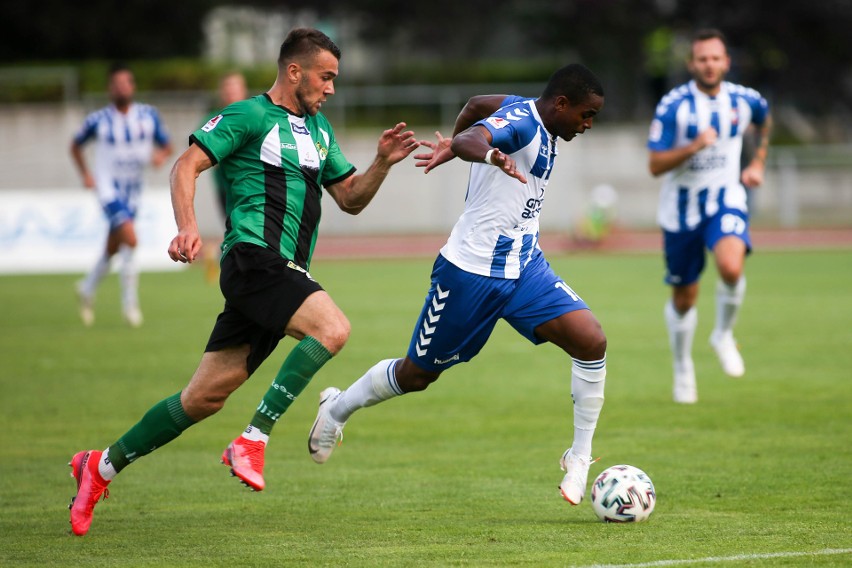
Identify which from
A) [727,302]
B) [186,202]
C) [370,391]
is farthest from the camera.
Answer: [727,302]

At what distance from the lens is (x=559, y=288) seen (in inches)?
259

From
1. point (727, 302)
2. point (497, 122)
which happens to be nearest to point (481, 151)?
point (497, 122)

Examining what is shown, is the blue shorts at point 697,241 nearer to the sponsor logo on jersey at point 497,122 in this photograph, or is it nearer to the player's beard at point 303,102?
the sponsor logo on jersey at point 497,122

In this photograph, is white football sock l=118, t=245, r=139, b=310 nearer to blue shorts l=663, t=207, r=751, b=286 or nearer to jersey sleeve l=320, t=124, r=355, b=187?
blue shorts l=663, t=207, r=751, b=286

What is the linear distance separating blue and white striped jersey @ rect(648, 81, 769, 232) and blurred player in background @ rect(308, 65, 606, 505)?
343 centimetres

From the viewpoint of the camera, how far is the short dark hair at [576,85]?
631 cm

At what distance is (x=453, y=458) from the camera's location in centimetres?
798

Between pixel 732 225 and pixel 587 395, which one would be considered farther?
pixel 732 225

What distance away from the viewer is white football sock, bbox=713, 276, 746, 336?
10.2 meters

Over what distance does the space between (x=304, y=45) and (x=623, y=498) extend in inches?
106

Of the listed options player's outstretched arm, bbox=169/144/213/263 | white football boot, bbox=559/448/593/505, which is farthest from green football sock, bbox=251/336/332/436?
white football boot, bbox=559/448/593/505

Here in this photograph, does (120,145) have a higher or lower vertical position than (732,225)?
higher

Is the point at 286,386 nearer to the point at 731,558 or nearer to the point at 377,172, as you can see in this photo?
the point at 377,172

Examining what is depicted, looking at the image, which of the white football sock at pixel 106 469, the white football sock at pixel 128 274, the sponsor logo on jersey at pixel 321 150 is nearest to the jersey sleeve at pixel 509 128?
the sponsor logo on jersey at pixel 321 150
